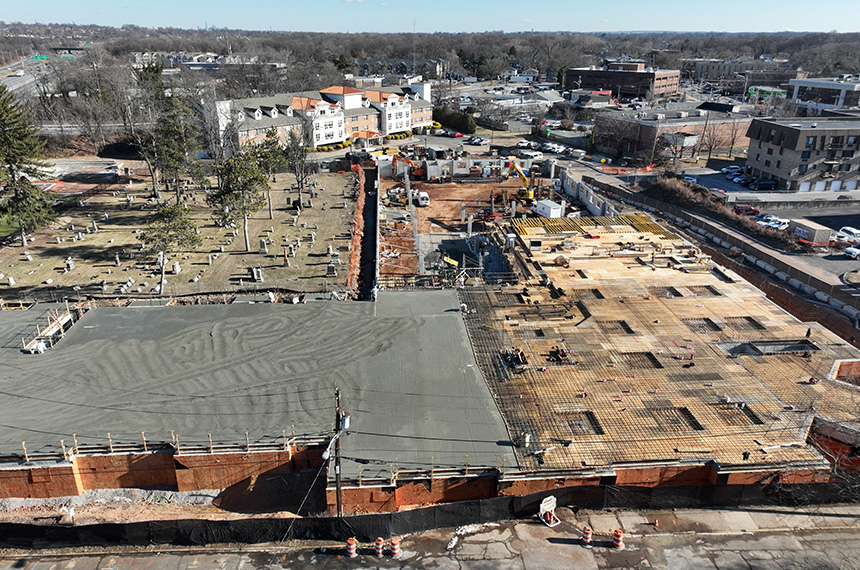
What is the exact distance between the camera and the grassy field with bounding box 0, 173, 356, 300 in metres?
30.2

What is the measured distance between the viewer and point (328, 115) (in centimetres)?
6912

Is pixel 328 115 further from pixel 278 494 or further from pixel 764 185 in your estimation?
pixel 278 494

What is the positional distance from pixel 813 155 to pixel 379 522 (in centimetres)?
5412

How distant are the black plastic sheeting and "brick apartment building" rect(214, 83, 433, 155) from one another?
46354mm

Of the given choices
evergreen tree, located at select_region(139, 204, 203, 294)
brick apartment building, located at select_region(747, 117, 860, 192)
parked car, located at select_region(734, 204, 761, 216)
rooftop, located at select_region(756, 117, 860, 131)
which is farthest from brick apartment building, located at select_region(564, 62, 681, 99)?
evergreen tree, located at select_region(139, 204, 203, 294)

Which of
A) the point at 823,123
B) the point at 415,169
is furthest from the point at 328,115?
the point at 823,123

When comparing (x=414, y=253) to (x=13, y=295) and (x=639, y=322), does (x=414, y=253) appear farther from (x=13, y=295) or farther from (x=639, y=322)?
(x=13, y=295)

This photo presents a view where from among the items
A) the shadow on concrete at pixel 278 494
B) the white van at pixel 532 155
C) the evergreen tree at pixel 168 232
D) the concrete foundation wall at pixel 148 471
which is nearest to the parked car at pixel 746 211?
the white van at pixel 532 155

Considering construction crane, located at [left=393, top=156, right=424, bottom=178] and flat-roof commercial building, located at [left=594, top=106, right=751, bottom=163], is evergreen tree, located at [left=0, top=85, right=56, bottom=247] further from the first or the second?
flat-roof commercial building, located at [left=594, top=106, right=751, bottom=163]

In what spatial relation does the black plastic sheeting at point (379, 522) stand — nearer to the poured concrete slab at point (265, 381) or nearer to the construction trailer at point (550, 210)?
the poured concrete slab at point (265, 381)

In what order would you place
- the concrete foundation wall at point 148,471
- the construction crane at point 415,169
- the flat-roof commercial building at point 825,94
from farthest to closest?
the flat-roof commercial building at point 825,94 → the construction crane at point 415,169 → the concrete foundation wall at point 148,471

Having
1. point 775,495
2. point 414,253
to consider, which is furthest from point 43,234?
point 775,495

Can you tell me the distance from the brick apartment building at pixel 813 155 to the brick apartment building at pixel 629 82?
2400 inches

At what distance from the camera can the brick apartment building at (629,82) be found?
110250 millimetres
